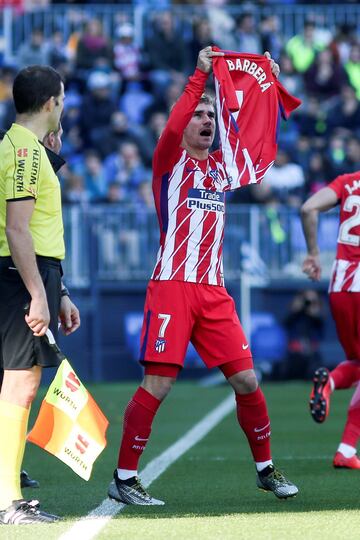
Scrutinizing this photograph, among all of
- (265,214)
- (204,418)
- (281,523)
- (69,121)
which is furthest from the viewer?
(69,121)

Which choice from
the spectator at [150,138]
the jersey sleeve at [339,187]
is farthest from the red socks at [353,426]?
the spectator at [150,138]

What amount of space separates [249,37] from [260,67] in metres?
14.4

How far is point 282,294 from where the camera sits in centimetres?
1808

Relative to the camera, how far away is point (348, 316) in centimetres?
926

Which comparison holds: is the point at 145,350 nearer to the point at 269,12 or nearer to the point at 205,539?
the point at 205,539

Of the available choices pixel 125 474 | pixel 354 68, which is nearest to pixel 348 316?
pixel 125 474

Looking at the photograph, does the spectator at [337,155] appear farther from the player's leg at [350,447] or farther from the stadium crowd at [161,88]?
the player's leg at [350,447]

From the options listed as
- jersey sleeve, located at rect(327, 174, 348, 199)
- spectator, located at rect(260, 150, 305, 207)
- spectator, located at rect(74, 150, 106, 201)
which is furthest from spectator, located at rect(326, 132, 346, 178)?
jersey sleeve, located at rect(327, 174, 348, 199)

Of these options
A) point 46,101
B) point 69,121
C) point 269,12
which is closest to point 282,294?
point 69,121

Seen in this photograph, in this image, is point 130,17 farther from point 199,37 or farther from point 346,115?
point 346,115

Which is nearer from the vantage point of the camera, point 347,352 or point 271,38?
point 347,352

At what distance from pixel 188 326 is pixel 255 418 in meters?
0.63

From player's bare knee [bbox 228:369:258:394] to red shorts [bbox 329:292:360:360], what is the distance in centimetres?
213

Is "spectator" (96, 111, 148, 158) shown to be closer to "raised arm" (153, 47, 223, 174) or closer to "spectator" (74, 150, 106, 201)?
"spectator" (74, 150, 106, 201)
